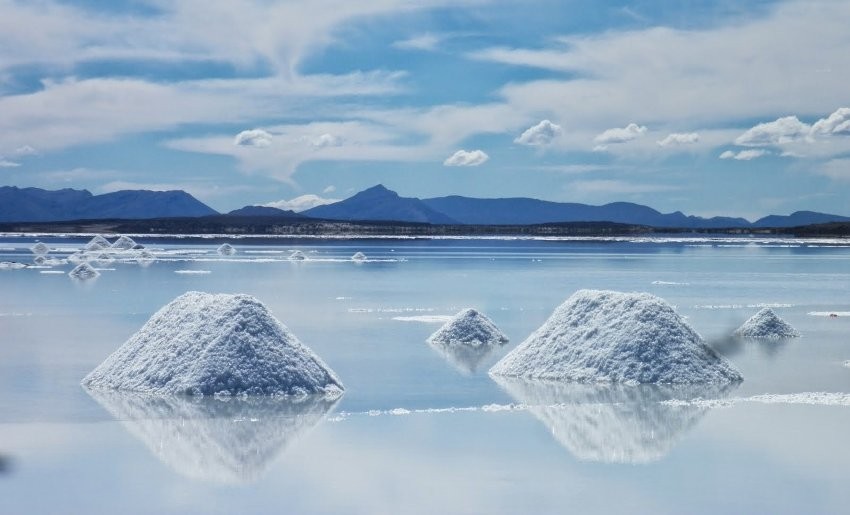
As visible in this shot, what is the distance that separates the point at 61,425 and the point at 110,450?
3.98 ft

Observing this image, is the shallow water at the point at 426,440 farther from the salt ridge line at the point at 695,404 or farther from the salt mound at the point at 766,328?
the salt mound at the point at 766,328

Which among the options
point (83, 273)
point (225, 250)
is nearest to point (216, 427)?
point (83, 273)

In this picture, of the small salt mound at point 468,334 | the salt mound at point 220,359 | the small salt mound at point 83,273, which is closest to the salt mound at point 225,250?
the small salt mound at point 83,273

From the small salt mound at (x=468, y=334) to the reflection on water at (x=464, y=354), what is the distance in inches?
9.2

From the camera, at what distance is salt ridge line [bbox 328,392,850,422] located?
30.7ft

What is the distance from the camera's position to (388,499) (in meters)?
6.31

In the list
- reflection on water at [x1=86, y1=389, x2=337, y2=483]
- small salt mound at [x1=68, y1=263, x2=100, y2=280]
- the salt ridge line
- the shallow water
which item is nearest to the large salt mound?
the shallow water

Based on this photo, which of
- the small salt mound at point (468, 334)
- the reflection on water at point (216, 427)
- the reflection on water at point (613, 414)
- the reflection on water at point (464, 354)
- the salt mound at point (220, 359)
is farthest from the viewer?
the small salt mound at point (468, 334)

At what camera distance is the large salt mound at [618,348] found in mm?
11305

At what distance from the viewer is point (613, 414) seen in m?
9.29

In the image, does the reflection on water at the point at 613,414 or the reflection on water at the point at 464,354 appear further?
the reflection on water at the point at 464,354

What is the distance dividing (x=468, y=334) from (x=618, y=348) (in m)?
4.00

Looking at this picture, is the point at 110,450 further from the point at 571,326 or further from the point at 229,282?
the point at 229,282

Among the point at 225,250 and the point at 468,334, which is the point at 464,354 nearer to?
the point at 468,334
